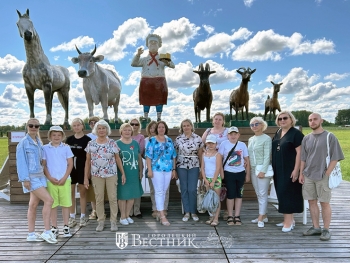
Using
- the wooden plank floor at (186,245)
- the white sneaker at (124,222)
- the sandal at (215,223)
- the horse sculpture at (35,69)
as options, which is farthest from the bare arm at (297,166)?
the horse sculpture at (35,69)

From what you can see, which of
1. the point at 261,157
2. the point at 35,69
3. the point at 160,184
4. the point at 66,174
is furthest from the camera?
the point at 35,69

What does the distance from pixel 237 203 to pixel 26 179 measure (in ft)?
9.05

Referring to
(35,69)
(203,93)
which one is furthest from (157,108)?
(35,69)

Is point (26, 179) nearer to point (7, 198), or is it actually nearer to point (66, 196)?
point (66, 196)

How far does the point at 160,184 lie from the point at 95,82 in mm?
2600

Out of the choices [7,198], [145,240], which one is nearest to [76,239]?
[145,240]

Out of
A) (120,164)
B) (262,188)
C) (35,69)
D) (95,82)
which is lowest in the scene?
(262,188)

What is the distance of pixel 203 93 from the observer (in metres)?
5.64

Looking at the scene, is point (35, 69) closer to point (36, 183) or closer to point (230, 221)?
point (36, 183)

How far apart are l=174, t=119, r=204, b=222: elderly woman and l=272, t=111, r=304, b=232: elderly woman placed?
1.07 meters

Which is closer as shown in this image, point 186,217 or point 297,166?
point 297,166

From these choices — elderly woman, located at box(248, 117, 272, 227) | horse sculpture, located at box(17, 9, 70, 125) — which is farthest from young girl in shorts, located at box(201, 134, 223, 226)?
horse sculpture, located at box(17, 9, 70, 125)

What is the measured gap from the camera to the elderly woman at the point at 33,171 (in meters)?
3.37

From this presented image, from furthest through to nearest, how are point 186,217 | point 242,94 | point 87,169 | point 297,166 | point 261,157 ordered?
point 242,94 < point 186,217 < point 261,157 < point 87,169 < point 297,166
